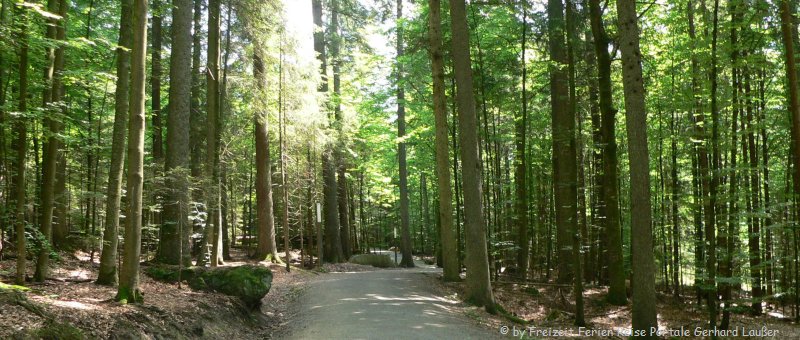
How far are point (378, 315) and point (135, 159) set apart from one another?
4898mm

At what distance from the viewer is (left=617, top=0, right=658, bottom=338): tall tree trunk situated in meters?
8.42

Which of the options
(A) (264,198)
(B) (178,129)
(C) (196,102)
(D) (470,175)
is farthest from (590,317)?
(C) (196,102)

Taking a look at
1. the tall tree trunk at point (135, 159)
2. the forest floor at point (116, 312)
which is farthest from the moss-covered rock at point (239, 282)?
the tall tree trunk at point (135, 159)

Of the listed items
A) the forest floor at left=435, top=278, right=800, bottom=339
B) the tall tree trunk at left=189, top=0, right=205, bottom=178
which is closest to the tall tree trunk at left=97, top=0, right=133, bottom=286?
the forest floor at left=435, top=278, right=800, bottom=339

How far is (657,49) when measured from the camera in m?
16.4

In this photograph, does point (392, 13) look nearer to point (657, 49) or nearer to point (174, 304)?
point (657, 49)

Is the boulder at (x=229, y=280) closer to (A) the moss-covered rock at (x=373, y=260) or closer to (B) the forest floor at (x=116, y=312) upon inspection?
(B) the forest floor at (x=116, y=312)

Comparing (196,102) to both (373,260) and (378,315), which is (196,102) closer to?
(373,260)

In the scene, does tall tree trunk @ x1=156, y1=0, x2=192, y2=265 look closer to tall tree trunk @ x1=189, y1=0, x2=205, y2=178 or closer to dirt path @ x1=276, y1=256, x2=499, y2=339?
dirt path @ x1=276, y1=256, x2=499, y2=339

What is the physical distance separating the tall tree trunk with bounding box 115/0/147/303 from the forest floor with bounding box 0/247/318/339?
17.2 inches

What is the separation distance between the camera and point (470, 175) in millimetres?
10773

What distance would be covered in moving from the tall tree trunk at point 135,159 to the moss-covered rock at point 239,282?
285 centimetres

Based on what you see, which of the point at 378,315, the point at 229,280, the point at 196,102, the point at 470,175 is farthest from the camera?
the point at 196,102

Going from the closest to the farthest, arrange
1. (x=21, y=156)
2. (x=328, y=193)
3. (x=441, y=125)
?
(x=21, y=156), (x=441, y=125), (x=328, y=193)
